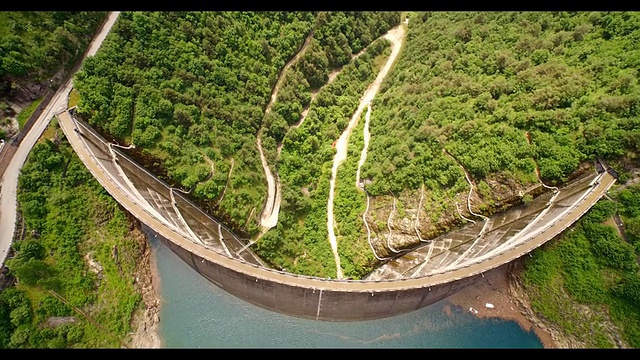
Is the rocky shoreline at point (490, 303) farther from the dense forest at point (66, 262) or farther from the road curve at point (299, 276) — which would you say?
the road curve at point (299, 276)

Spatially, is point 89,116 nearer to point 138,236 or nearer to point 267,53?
point 138,236

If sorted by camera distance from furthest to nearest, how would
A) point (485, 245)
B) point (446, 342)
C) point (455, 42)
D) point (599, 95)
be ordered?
1. point (455, 42)
2. point (446, 342)
3. point (485, 245)
4. point (599, 95)

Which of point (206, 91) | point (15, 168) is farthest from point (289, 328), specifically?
point (15, 168)

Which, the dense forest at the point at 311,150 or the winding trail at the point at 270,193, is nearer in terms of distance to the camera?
the dense forest at the point at 311,150

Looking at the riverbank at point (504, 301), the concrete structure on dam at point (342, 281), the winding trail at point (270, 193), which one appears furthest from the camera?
the winding trail at point (270, 193)

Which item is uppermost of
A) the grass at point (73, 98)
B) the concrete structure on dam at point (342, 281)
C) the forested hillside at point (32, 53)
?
the forested hillside at point (32, 53)

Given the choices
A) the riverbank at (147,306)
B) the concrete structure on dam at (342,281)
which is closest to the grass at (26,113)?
the concrete structure on dam at (342,281)

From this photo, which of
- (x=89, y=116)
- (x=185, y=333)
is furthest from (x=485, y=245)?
(x=89, y=116)
